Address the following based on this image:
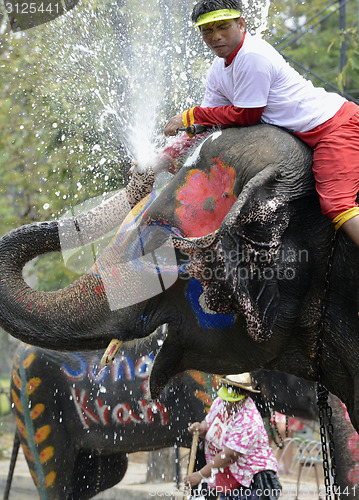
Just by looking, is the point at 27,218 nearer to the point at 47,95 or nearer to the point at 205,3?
the point at 47,95

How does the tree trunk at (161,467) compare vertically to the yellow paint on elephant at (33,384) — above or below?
below

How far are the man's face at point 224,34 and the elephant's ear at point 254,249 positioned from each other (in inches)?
14.7

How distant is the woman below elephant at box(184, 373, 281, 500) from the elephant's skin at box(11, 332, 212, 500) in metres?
0.86

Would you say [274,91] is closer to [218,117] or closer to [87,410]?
[218,117]

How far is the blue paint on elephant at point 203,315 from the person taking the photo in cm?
213

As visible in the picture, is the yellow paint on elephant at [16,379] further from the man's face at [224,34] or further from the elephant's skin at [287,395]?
the man's face at [224,34]

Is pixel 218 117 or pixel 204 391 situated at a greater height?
pixel 218 117

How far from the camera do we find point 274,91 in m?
2.06

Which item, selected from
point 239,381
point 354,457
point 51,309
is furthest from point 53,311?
A: point 354,457

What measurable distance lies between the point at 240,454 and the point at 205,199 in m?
2.30

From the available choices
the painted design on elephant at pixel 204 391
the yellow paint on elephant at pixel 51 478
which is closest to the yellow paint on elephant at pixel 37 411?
the yellow paint on elephant at pixel 51 478

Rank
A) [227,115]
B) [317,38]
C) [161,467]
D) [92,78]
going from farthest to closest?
[317,38] < [161,467] < [92,78] < [227,115]

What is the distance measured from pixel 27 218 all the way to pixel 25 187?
0.31m

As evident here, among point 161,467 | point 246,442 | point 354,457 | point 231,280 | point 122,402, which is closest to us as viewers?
point 231,280
